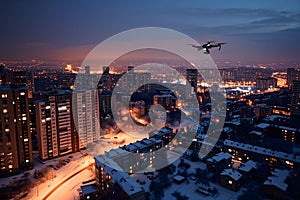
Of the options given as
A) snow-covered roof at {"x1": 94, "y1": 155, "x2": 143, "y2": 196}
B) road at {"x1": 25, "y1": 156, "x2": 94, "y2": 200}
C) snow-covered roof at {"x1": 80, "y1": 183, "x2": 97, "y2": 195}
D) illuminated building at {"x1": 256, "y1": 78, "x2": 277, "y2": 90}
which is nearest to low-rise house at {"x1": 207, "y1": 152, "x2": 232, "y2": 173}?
snow-covered roof at {"x1": 94, "y1": 155, "x2": 143, "y2": 196}

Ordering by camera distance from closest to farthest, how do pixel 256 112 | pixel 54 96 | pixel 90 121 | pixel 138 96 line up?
1. pixel 54 96
2. pixel 90 121
3. pixel 256 112
4. pixel 138 96

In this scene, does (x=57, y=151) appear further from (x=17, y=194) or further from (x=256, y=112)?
(x=256, y=112)

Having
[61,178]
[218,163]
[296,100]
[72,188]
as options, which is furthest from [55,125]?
[296,100]

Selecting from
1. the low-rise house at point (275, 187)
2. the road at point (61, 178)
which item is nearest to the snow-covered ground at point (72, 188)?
the road at point (61, 178)

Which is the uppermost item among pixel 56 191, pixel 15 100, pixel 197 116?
pixel 15 100

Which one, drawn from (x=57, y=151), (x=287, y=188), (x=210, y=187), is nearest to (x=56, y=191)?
(x=57, y=151)

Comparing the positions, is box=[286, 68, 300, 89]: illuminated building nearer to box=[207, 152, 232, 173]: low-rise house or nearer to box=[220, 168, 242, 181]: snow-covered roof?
box=[207, 152, 232, 173]: low-rise house
